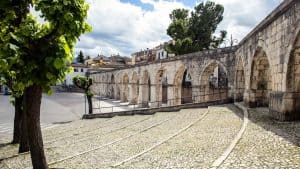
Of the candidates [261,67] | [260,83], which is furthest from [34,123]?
[260,83]

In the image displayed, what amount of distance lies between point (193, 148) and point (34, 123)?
3528mm

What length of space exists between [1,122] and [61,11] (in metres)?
17.0

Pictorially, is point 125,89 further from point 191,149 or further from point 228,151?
point 228,151

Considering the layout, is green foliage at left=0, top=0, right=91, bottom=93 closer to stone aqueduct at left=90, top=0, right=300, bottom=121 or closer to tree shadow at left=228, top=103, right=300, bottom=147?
tree shadow at left=228, top=103, right=300, bottom=147

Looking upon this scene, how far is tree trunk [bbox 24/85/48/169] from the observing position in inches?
221

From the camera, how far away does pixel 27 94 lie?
5.63m

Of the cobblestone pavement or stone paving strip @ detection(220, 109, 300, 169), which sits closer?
stone paving strip @ detection(220, 109, 300, 169)

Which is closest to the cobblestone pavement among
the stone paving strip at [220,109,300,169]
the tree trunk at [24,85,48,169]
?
the stone paving strip at [220,109,300,169]

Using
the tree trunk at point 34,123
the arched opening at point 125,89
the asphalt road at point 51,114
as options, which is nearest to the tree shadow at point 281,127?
the tree trunk at point 34,123

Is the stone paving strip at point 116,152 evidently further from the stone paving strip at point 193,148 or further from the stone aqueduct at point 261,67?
the stone aqueduct at point 261,67

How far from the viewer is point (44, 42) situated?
17.0 feet

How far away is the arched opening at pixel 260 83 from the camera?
12.0m

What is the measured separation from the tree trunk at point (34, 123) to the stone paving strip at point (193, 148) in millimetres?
1710

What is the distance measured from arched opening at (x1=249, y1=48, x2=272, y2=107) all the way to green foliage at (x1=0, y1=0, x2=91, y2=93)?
29.4 ft
